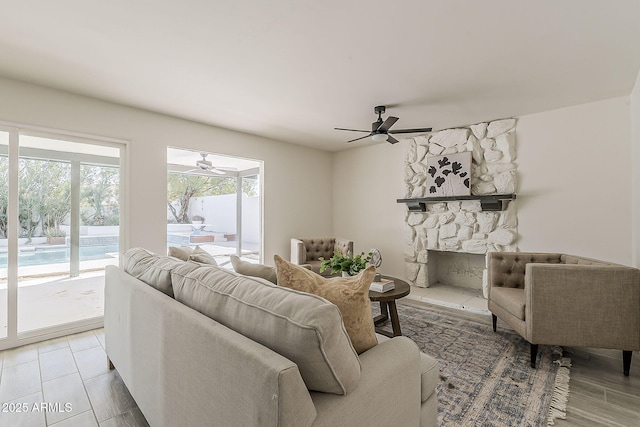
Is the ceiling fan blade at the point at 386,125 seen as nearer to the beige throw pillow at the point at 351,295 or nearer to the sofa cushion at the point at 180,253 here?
the beige throw pillow at the point at 351,295

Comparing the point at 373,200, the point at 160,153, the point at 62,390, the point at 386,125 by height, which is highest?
the point at 386,125

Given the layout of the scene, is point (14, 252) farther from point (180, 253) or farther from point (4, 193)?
point (180, 253)

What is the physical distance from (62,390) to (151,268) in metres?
1.20

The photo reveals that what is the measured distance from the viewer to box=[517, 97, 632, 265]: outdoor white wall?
3.21 meters

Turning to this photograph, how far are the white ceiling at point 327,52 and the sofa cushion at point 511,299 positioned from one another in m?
2.05

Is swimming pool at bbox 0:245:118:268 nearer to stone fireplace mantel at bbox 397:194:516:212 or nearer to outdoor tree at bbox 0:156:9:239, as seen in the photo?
outdoor tree at bbox 0:156:9:239

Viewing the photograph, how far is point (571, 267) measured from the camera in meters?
2.27

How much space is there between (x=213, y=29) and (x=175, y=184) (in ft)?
11.5

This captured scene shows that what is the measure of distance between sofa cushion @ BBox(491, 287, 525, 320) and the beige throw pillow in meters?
1.88

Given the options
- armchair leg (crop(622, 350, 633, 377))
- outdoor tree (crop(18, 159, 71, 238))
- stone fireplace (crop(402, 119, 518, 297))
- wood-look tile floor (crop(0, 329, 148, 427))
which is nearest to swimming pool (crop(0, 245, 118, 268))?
outdoor tree (crop(18, 159, 71, 238))

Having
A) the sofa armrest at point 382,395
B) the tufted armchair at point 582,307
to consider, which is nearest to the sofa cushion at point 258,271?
the sofa armrest at point 382,395

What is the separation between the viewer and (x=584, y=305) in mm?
2234

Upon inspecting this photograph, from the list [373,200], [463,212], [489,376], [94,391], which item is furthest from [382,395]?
[373,200]

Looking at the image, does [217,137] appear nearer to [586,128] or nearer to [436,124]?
[436,124]
